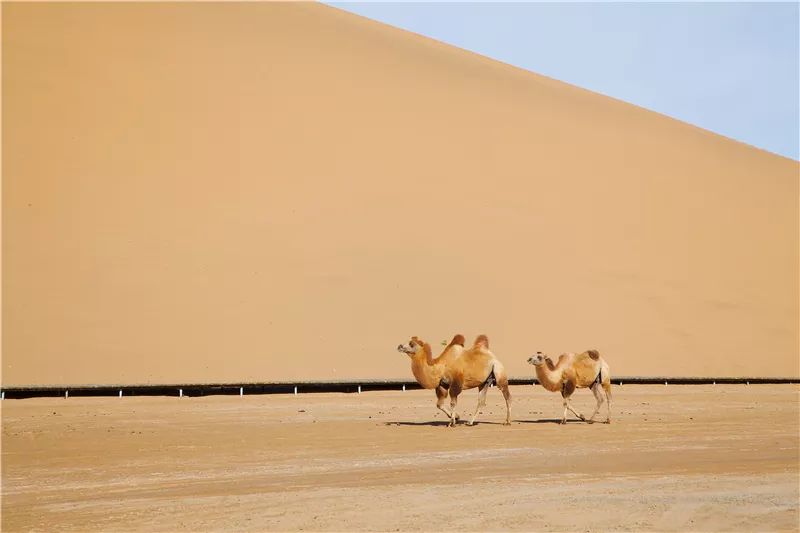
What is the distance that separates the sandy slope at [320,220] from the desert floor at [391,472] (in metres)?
16.7

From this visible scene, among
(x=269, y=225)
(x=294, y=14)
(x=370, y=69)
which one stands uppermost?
(x=294, y=14)

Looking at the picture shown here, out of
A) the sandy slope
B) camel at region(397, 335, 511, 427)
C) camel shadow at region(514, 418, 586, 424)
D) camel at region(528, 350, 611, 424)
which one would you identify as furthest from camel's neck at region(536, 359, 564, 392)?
the sandy slope

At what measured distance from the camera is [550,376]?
1878cm

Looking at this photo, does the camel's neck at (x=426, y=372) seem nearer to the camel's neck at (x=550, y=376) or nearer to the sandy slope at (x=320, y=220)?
the camel's neck at (x=550, y=376)

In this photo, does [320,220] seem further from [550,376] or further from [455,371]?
[455,371]

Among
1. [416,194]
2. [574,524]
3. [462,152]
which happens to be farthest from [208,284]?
[574,524]

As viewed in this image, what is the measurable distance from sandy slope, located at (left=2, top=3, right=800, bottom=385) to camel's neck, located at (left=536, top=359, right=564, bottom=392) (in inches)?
714

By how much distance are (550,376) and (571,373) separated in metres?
0.45

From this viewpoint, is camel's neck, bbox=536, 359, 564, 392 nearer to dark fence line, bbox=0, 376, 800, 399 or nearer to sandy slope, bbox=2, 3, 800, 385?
dark fence line, bbox=0, 376, 800, 399

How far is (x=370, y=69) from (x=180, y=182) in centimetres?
1944

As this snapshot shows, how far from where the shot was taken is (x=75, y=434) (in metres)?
16.5

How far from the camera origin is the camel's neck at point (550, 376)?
18.7 m

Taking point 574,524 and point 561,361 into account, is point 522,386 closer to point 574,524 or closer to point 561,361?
point 561,361

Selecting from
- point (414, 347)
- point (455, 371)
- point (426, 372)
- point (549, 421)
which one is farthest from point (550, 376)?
point (414, 347)
